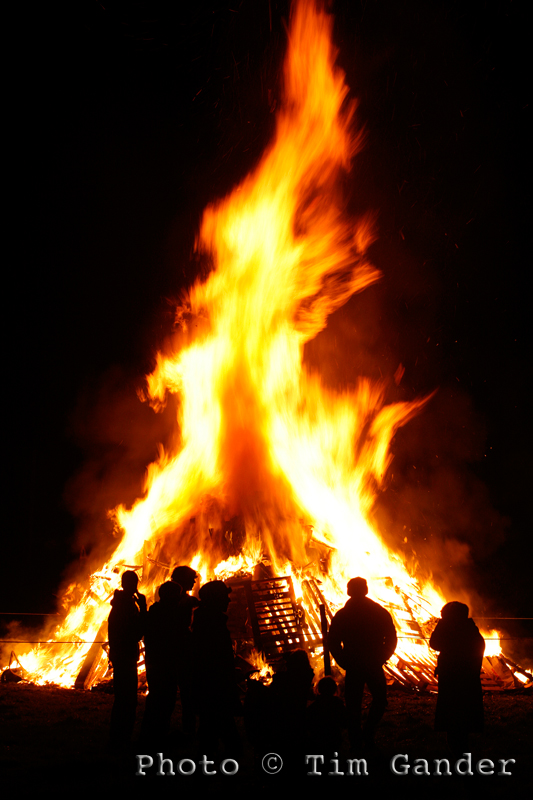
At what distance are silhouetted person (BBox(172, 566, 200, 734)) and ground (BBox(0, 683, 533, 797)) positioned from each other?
201mm

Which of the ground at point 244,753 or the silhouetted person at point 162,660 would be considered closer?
the ground at point 244,753

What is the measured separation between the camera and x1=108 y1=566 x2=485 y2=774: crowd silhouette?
4.00 meters

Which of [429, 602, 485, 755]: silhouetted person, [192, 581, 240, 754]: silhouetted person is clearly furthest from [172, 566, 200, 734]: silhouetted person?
[429, 602, 485, 755]: silhouetted person

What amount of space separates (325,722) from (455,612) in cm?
147

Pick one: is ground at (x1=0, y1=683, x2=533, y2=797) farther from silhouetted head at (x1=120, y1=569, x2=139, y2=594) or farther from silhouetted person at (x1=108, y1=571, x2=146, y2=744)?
silhouetted head at (x1=120, y1=569, x2=139, y2=594)

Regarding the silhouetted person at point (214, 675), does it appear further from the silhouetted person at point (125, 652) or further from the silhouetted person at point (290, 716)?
the silhouetted person at point (125, 652)

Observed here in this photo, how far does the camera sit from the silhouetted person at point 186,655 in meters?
5.44

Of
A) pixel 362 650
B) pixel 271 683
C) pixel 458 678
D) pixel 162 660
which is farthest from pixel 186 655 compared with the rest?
pixel 458 678

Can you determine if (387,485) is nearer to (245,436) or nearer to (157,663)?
(245,436)

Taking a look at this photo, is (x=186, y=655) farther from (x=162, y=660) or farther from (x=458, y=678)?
(x=458, y=678)

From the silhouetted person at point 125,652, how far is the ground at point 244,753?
28 centimetres

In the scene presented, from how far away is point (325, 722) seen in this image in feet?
14.0

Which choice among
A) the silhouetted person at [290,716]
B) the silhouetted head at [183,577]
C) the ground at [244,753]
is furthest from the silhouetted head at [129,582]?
the silhouetted person at [290,716]

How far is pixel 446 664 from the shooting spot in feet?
15.7
